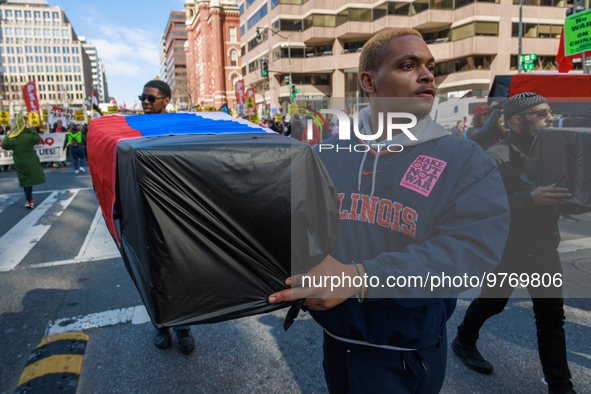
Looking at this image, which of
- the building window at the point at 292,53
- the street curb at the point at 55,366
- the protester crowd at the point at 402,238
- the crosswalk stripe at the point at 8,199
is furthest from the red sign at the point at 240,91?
the protester crowd at the point at 402,238

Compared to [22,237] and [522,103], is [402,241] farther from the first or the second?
[22,237]

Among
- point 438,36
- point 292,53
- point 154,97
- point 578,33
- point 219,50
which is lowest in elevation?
point 154,97

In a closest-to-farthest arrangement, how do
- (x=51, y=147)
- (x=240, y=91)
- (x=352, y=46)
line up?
(x=51, y=147) < (x=240, y=91) < (x=352, y=46)

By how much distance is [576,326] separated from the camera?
340 cm

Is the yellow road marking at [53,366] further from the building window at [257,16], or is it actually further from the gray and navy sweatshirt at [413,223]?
the building window at [257,16]

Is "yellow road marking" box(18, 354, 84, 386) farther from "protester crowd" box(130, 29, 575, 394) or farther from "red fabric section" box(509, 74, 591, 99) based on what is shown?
"red fabric section" box(509, 74, 591, 99)

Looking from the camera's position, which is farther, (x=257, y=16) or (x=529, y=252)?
(x=257, y=16)

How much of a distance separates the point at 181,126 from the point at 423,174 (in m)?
1.09

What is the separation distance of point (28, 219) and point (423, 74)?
8.73 meters

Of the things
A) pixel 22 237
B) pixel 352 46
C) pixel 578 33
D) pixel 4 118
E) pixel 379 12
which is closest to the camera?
pixel 22 237

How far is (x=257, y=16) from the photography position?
171 feet

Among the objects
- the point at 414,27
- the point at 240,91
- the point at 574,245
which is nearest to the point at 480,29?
the point at 414,27

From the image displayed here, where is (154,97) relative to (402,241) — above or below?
above

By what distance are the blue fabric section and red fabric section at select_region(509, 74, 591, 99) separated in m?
5.43
